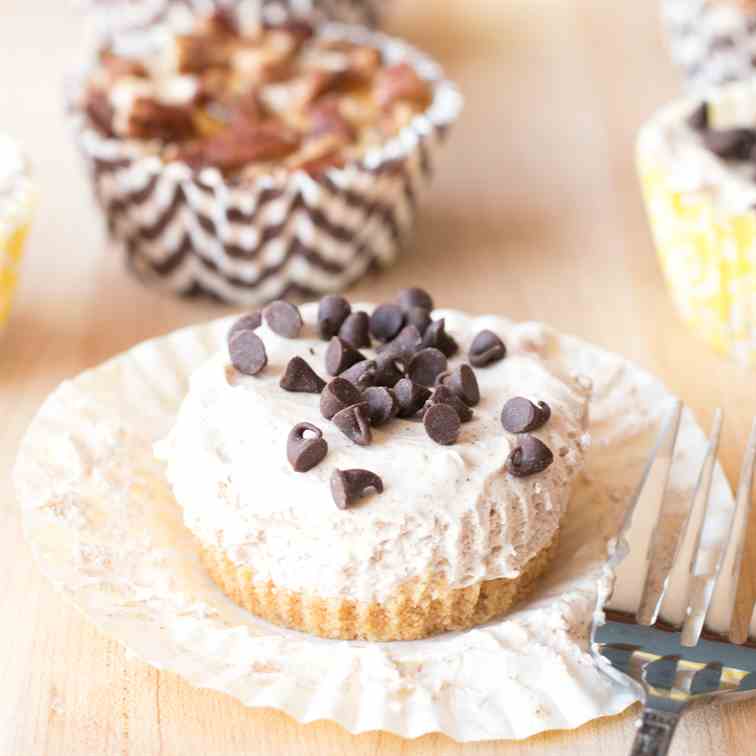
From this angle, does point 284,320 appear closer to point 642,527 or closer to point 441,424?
point 441,424

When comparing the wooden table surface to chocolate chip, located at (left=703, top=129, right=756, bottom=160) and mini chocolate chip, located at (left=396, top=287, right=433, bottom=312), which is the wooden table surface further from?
mini chocolate chip, located at (left=396, top=287, right=433, bottom=312)

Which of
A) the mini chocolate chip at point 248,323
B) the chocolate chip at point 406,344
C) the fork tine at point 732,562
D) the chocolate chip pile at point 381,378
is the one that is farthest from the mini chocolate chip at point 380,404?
the fork tine at point 732,562

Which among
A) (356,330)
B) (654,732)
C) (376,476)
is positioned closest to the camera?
(654,732)

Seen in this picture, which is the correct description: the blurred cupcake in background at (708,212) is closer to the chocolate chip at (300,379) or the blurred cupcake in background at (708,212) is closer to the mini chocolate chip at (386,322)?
the mini chocolate chip at (386,322)

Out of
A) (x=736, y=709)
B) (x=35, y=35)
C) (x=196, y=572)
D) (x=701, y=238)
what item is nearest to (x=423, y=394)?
(x=196, y=572)

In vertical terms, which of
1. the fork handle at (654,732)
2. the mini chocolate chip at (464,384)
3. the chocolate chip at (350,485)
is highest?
the mini chocolate chip at (464,384)

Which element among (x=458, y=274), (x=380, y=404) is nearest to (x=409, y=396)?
(x=380, y=404)
